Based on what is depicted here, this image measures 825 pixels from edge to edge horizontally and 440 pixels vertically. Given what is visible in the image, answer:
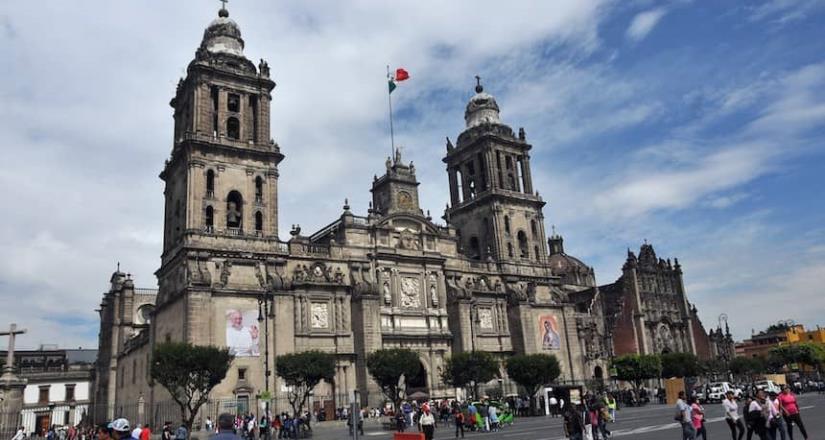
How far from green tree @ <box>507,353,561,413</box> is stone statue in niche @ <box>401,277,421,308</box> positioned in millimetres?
8801

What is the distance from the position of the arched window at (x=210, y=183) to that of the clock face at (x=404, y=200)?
15.9 metres

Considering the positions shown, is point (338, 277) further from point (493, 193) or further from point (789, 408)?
point (789, 408)

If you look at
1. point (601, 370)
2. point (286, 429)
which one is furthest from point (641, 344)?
point (286, 429)

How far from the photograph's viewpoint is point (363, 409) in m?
43.7

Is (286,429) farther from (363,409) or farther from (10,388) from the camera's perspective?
(10,388)

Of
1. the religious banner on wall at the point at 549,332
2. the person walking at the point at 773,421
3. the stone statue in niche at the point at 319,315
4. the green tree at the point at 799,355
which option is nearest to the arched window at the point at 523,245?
the religious banner on wall at the point at 549,332

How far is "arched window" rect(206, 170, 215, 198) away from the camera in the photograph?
4494 centimetres

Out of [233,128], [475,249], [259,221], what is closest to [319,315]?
[259,221]

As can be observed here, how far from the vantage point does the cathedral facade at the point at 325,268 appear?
141 ft

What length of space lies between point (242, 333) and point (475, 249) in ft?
87.6

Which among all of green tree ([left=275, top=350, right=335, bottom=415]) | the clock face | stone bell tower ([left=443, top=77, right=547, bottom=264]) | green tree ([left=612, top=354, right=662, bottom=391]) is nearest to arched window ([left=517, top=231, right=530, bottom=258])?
stone bell tower ([left=443, top=77, right=547, bottom=264])

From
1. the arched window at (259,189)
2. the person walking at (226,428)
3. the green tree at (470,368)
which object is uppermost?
the arched window at (259,189)

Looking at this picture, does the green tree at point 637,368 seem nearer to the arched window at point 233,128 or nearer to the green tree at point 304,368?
the green tree at point 304,368

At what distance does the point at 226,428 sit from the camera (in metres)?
7.56
